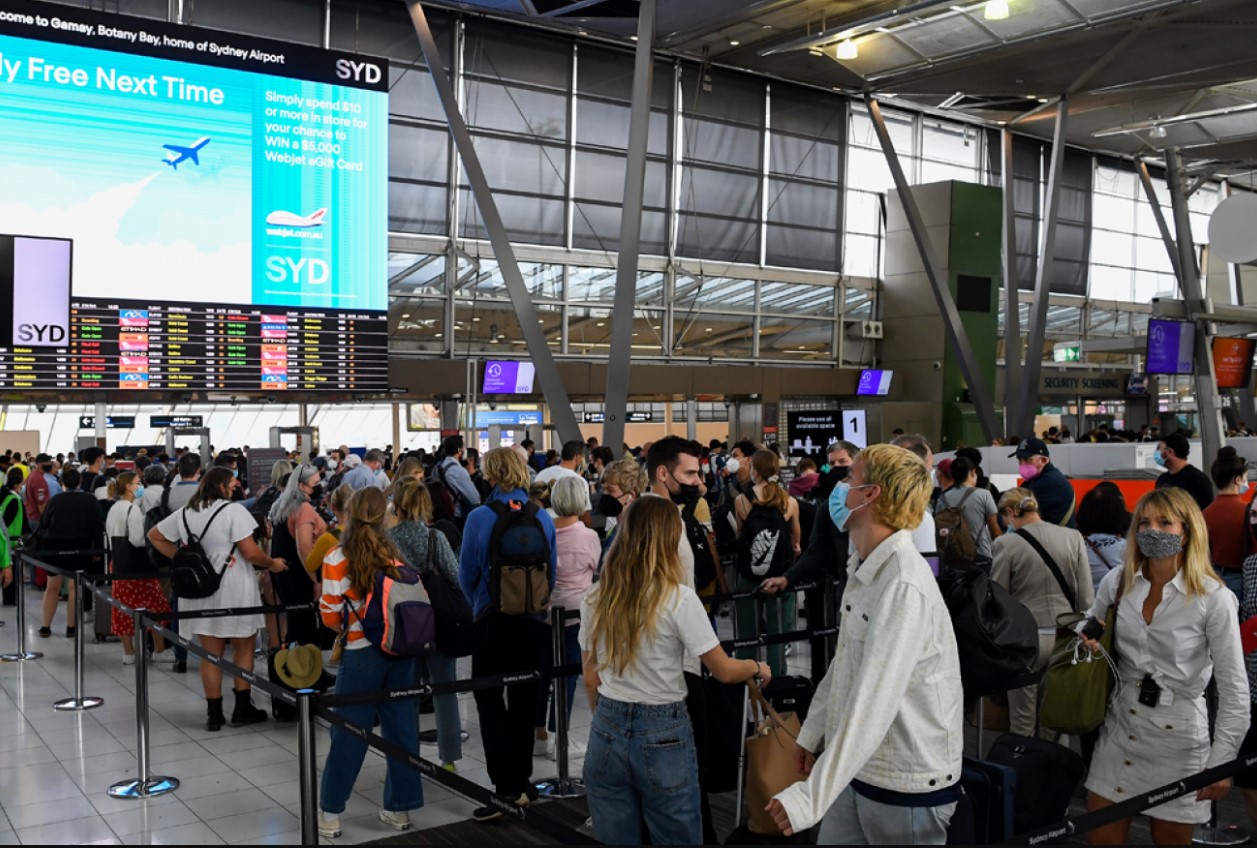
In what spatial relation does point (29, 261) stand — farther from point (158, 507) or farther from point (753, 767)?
point (753, 767)

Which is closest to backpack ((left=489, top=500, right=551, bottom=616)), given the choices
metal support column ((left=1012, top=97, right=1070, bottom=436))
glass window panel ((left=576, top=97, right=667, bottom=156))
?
metal support column ((left=1012, top=97, right=1070, bottom=436))

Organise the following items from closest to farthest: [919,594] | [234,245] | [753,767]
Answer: [919,594], [753,767], [234,245]

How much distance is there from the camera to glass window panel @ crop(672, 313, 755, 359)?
2594cm

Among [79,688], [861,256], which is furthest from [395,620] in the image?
[861,256]

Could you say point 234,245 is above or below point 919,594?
above

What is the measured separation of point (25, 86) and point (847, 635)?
13.8 meters

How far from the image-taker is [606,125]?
2416 centimetres

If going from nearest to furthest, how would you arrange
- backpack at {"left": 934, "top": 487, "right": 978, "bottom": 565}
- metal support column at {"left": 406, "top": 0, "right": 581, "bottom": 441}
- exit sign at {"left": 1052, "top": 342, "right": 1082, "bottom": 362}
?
backpack at {"left": 934, "top": 487, "right": 978, "bottom": 565}
metal support column at {"left": 406, "top": 0, "right": 581, "bottom": 441}
exit sign at {"left": 1052, "top": 342, "right": 1082, "bottom": 362}

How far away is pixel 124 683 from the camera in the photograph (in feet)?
28.9

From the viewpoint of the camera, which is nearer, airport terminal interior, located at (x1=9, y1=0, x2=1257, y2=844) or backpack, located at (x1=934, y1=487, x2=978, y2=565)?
airport terminal interior, located at (x1=9, y1=0, x2=1257, y2=844)

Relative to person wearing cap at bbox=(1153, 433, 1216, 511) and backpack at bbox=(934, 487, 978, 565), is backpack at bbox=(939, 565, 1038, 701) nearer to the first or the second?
backpack at bbox=(934, 487, 978, 565)

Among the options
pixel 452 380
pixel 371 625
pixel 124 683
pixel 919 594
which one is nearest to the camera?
pixel 919 594

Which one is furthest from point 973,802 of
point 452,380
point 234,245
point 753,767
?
point 452,380

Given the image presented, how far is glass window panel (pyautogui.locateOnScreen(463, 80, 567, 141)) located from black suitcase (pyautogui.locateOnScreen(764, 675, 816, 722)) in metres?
19.6
